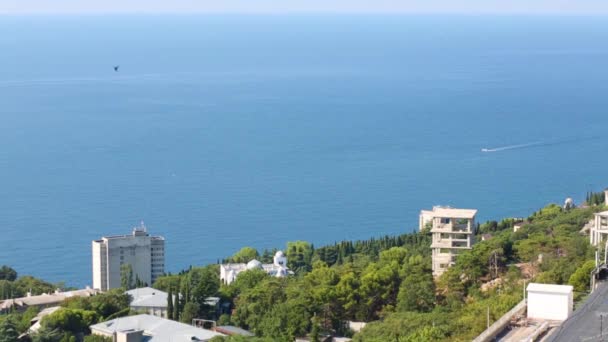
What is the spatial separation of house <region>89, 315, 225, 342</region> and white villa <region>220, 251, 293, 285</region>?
662 cm

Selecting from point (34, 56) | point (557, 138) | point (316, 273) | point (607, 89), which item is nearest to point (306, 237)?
point (316, 273)

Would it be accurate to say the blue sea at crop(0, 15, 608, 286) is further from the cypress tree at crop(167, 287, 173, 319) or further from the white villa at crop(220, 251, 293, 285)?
the cypress tree at crop(167, 287, 173, 319)

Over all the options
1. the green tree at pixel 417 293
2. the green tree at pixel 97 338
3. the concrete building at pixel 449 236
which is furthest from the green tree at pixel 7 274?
the green tree at pixel 417 293

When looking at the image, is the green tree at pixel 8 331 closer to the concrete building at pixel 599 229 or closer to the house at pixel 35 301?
the house at pixel 35 301

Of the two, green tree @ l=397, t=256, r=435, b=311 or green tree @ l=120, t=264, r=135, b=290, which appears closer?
green tree @ l=397, t=256, r=435, b=311

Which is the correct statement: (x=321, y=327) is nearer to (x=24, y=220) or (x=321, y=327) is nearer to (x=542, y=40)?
(x=24, y=220)

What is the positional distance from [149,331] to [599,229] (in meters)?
8.81

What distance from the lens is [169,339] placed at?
20750 millimetres

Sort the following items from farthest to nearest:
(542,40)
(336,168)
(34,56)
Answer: (542,40) → (34,56) → (336,168)

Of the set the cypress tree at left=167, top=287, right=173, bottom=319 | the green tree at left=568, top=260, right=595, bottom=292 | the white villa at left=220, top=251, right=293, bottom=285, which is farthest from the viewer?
the white villa at left=220, top=251, right=293, bottom=285

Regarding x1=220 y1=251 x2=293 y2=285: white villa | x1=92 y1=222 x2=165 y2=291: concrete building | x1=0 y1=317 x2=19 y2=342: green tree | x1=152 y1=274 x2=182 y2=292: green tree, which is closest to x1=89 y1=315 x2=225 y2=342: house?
x1=0 y1=317 x2=19 y2=342: green tree

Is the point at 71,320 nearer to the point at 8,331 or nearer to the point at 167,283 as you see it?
the point at 8,331

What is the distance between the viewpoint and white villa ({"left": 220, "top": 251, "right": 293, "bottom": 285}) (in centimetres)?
2932

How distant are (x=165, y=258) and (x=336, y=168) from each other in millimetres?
16376
